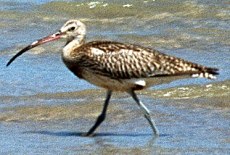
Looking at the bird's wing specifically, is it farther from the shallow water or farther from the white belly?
the shallow water

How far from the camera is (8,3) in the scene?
20000 mm

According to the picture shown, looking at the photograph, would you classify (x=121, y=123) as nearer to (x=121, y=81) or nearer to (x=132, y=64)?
(x=121, y=81)

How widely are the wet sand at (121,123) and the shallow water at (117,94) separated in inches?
0.4

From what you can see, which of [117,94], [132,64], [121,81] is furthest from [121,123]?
[117,94]

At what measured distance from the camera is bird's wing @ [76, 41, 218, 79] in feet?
37.1

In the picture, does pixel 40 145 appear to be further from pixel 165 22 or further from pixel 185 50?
pixel 165 22

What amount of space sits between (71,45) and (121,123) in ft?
3.18

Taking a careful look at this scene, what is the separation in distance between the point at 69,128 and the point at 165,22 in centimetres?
649

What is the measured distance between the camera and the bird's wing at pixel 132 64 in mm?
11305

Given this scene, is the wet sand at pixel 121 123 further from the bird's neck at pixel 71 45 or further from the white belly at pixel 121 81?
the bird's neck at pixel 71 45

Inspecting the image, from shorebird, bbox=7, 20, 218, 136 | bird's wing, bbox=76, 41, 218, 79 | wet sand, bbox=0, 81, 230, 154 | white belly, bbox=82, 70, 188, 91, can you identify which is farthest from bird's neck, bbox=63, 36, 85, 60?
wet sand, bbox=0, 81, 230, 154

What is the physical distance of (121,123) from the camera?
1171 cm

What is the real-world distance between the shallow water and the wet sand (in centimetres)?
1

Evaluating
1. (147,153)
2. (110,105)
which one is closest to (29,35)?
(110,105)
